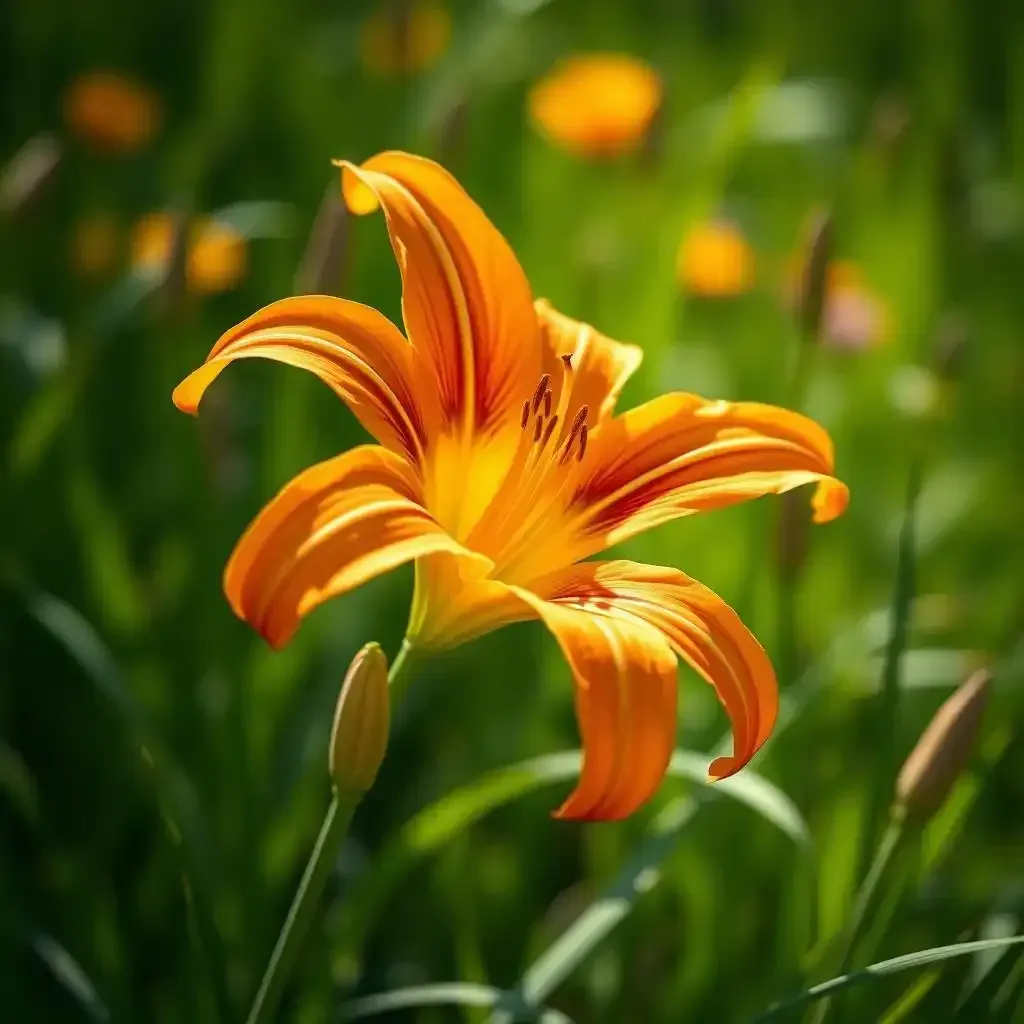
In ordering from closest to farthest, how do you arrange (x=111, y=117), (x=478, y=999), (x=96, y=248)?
(x=478, y=999)
(x=96, y=248)
(x=111, y=117)

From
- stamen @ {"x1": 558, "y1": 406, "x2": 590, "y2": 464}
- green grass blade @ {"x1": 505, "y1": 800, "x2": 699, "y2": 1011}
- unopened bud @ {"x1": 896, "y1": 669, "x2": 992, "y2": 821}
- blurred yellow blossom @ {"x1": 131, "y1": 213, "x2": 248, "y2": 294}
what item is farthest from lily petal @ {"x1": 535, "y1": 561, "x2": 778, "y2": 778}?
blurred yellow blossom @ {"x1": 131, "y1": 213, "x2": 248, "y2": 294}

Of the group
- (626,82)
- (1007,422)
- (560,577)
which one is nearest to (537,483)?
(560,577)

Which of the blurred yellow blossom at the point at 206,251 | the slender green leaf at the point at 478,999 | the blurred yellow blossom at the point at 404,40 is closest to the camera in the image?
the slender green leaf at the point at 478,999

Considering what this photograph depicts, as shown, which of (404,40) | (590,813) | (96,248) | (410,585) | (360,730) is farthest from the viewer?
(404,40)

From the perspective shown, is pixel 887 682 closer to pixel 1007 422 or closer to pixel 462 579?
pixel 462 579

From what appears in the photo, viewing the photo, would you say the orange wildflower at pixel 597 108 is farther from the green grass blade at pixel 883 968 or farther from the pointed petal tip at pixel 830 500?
the green grass blade at pixel 883 968

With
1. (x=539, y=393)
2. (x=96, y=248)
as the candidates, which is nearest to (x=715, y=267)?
(x=96, y=248)

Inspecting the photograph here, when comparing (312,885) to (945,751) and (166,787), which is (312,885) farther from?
(945,751)

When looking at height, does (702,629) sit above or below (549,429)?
below

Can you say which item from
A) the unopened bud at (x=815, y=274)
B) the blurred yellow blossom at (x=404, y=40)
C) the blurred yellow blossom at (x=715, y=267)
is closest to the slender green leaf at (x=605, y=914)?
the unopened bud at (x=815, y=274)
